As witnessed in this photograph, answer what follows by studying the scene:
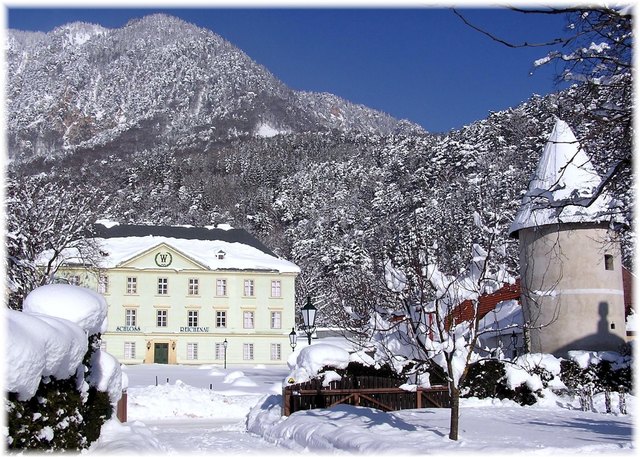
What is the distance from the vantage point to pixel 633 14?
6984 mm

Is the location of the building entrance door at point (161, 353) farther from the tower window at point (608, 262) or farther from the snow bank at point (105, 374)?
the snow bank at point (105, 374)

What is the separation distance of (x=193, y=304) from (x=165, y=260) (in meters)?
3.67

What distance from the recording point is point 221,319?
181 feet

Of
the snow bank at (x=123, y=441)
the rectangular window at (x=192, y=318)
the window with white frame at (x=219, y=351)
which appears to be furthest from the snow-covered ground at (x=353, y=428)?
the rectangular window at (x=192, y=318)

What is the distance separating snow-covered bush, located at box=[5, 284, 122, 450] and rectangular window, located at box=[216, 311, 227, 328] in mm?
43143

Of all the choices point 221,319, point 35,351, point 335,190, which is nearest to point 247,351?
point 221,319

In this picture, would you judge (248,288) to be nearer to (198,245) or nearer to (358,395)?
(198,245)

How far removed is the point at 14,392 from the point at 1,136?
1137 centimetres

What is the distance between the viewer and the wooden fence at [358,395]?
1905 cm

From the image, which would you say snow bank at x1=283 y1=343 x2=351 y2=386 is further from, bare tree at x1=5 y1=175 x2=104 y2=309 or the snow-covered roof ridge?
the snow-covered roof ridge

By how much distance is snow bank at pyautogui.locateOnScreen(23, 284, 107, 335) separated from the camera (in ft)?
32.2

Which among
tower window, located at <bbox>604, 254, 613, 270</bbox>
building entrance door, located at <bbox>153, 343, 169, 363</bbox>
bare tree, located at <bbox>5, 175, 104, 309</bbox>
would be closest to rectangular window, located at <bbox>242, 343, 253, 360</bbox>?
A: building entrance door, located at <bbox>153, 343, 169, 363</bbox>

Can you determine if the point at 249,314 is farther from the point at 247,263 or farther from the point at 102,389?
the point at 102,389

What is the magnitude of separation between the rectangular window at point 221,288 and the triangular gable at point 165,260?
1413 millimetres
